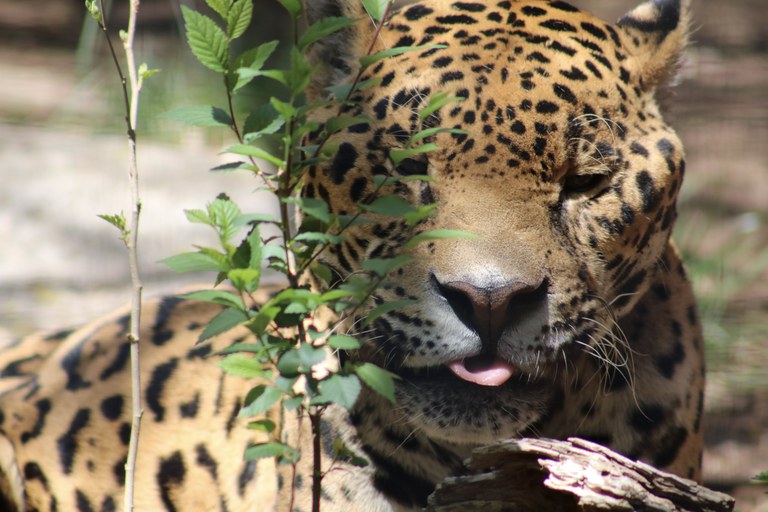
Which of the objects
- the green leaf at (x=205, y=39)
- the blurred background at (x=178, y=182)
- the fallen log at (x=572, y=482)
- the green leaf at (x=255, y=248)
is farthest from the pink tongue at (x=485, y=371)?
the blurred background at (x=178, y=182)

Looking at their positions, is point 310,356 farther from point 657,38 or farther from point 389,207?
point 657,38

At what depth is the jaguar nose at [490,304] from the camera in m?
2.71

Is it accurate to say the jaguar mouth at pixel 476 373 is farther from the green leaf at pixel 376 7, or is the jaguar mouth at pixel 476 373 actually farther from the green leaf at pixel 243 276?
the green leaf at pixel 376 7

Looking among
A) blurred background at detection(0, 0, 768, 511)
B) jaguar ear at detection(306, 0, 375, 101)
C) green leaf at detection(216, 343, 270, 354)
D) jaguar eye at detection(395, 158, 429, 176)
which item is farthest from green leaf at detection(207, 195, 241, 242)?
blurred background at detection(0, 0, 768, 511)

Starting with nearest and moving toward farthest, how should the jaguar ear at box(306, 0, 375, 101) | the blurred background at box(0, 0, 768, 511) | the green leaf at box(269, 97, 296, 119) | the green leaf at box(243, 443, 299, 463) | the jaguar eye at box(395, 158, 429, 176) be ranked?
the green leaf at box(269, 97, 296, 119) → the green leaf at box(243, 443, 299, 463) → the jaguar eye at box(395, 158, 429, 176) → the jaguar ear at box(306, 0, 375, 101) → the blurred background at box(0, 0, 768, 511)

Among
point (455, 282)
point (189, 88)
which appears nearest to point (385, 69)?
point (455, 282)

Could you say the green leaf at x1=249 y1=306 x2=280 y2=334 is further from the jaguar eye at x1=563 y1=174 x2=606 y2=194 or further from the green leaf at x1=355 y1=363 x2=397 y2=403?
the jaguar eye at x1=563 y1=174 x2=606 y2=194

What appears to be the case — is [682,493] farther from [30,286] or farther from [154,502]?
[30,286]

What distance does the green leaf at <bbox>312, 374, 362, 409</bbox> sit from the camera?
2.31 meters

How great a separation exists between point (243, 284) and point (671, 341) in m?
1.77

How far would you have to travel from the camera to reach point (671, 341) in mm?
3523

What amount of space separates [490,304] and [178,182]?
551cm

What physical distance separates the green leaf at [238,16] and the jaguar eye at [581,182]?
3.75 feet

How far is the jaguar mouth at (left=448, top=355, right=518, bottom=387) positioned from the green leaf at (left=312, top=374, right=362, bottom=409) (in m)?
0.59
